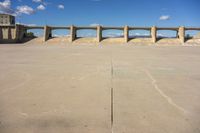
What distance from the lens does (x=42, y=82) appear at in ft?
20.1

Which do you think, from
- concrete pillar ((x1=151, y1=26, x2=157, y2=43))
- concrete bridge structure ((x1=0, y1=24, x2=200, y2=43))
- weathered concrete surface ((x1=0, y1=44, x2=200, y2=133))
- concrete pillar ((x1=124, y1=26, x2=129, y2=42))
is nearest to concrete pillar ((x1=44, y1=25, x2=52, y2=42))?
concrete bridge structure ((x1=0, y1=24, x2=200, y2=43))

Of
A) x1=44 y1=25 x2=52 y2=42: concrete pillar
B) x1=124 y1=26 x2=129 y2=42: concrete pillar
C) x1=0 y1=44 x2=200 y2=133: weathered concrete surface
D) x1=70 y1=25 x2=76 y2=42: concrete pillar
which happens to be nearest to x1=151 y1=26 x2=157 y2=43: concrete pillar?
x1=124 y1=26 x2=129 y2=42: concrete pillar

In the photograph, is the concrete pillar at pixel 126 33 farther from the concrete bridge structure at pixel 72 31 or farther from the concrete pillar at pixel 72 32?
the concrete pillar at pixel 72 32

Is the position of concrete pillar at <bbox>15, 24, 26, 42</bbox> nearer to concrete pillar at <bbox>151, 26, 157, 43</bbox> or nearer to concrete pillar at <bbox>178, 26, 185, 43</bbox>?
concrete pillar at <bbox>151, 26, 157, 43</bbox>

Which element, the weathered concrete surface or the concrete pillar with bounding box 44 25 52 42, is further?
the concrete pillar with bounding box 44 25 52 42

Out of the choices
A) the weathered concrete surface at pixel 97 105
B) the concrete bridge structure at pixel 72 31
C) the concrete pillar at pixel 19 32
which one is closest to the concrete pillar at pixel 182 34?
the concrete bridge structure at pixel 72 31

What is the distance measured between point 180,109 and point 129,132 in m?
Result: 1.51

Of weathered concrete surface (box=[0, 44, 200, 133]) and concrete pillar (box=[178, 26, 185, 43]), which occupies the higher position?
concrete pillar (box=[178, 26, 185, 43])

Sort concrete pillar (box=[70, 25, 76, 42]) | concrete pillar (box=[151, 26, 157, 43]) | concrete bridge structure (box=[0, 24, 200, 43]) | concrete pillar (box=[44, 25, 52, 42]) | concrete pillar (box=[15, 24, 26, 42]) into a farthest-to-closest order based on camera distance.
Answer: concrete pillar (box=[44, 25, 52, 42]), concrete pillar (box=[15, 24, 26, 42]), concrete pillar (box=[70, 25, 76, 42]), concrete bridge structure (box=[0, 24, 200, 43]), concrete pillar (box=[151, 26, 157, 43])

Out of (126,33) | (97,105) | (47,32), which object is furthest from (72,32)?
(97,105)

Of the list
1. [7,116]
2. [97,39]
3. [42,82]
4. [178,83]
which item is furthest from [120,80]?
[97,39]

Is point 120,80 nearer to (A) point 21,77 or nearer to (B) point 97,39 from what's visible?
(A) point 21,77

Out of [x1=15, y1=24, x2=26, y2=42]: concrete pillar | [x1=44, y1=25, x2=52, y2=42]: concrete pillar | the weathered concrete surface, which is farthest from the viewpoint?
[x1=44, y1=25, x2=52, y2=42]: concrete pillar

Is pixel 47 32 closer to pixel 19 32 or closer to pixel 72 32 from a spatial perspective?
pixel 72 32
